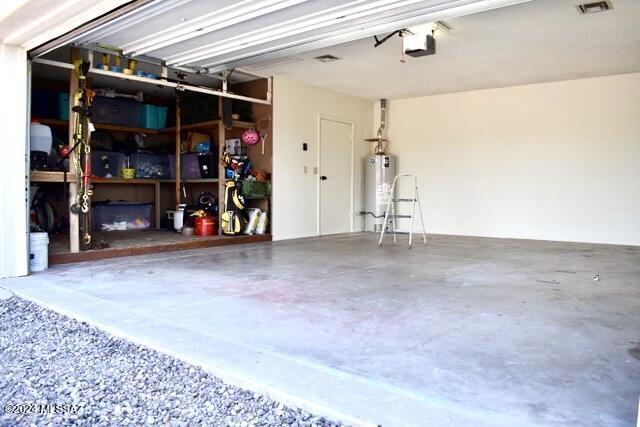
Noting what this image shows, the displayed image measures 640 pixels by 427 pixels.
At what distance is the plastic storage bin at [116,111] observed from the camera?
7852 millimetres

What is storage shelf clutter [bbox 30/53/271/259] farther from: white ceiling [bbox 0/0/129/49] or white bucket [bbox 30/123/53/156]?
white ceiling [bbox 0/0/129/49]

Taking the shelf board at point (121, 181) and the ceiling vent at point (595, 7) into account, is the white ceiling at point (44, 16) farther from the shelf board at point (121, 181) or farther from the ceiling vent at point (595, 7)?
the ceiling vent at point (595, 7)

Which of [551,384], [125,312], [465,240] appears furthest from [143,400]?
[465,240]

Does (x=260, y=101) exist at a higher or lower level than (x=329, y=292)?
higher

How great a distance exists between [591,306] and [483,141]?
567 cm

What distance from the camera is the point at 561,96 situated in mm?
7867

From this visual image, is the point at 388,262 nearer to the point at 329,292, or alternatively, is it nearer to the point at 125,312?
the point at 329,292

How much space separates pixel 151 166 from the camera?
28.0 feet

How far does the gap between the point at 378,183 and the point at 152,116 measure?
13.9 feet

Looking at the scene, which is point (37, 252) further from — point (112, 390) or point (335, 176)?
point (335, 176)

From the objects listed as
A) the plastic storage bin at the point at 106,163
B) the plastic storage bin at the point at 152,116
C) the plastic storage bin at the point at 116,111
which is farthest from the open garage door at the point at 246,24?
the plastic storage bin at the point at 152,116

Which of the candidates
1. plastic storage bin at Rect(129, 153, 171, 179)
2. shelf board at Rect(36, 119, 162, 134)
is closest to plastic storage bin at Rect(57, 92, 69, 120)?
shelf board at Rect(36, 119, 162, 134)

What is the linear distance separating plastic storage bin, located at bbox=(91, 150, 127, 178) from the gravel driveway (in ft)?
18.4

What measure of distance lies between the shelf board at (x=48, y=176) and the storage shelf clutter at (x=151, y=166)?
4.75 feet
